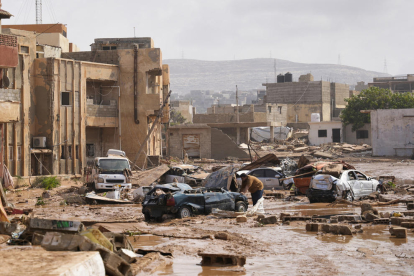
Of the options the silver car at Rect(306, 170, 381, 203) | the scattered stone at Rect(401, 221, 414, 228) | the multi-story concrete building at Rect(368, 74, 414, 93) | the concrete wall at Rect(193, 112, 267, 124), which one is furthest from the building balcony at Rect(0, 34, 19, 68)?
the multi-story concrete building at Rect(368, 74, 414, 93)

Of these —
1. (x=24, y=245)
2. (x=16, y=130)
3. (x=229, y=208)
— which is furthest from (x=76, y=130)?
(x=24, y=245)

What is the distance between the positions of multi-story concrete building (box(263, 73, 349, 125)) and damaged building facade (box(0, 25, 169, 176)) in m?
40.5

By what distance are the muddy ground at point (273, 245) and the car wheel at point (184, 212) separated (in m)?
0.30

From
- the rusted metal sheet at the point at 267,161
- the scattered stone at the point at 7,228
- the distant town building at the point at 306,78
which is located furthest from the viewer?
the distant town building at the point at 306,78

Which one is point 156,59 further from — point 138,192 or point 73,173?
point 138,192

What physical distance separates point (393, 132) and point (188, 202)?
39.2 metres

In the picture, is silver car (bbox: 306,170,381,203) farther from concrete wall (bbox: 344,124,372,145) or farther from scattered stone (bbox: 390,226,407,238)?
concrete wall (bbox: 344,124,372,145)

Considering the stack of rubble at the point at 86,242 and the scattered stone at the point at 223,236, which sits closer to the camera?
the stack of rubble at the point at 86,242

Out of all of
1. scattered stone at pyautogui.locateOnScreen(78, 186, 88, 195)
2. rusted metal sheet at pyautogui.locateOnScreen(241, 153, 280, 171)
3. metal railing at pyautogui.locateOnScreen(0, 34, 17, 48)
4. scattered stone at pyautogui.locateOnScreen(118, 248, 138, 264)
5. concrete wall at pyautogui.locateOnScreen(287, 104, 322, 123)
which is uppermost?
metal railing at pyautogui.locateOnScreen(0, 34, 17, 48)

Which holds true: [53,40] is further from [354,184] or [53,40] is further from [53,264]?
[53,264]

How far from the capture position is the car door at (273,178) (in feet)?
93.6

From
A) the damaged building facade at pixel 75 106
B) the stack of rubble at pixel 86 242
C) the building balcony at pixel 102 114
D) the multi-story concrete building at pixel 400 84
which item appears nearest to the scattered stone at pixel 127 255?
the stack of rubble at pixel 86 242

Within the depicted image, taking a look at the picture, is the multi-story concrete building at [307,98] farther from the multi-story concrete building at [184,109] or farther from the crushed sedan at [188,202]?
the crushed sedan at [188,202]

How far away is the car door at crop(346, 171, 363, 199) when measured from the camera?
22.2 m
